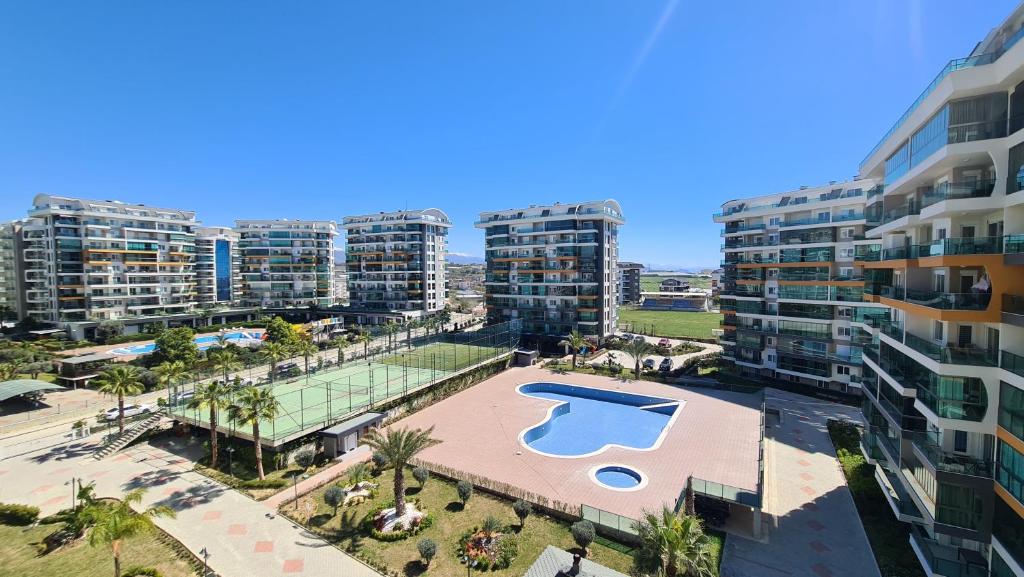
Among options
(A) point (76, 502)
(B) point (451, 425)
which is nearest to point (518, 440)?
(B) point (451, 425)

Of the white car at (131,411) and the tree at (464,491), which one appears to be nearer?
the tree at (464,491)

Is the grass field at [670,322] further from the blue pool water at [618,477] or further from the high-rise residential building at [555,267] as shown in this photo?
the blue pool water at [618,477]

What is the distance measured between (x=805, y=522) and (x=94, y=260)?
8493 cm

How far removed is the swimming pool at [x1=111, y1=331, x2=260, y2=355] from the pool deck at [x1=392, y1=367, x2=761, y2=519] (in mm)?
37325

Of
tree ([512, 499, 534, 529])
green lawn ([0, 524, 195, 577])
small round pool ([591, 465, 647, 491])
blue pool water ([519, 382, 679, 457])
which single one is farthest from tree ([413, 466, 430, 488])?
green lawn ([0, 524, 195, 577])

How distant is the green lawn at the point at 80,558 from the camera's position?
16375 mm

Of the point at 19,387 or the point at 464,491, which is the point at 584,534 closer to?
the point at 464,491

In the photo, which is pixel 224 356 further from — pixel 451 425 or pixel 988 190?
pixel 988 190

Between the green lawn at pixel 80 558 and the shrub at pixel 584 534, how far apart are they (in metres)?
14.6

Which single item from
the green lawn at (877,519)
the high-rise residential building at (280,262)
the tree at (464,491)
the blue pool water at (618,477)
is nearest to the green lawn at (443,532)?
the tree at (464,491)

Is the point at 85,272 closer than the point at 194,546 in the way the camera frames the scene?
No

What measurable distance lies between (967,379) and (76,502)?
126 ft

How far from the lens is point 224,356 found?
118ft

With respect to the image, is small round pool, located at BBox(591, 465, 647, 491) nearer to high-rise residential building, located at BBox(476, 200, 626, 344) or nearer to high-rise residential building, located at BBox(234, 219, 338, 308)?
high-rise residential building, located at BBox(476, 200, 626, 344)
